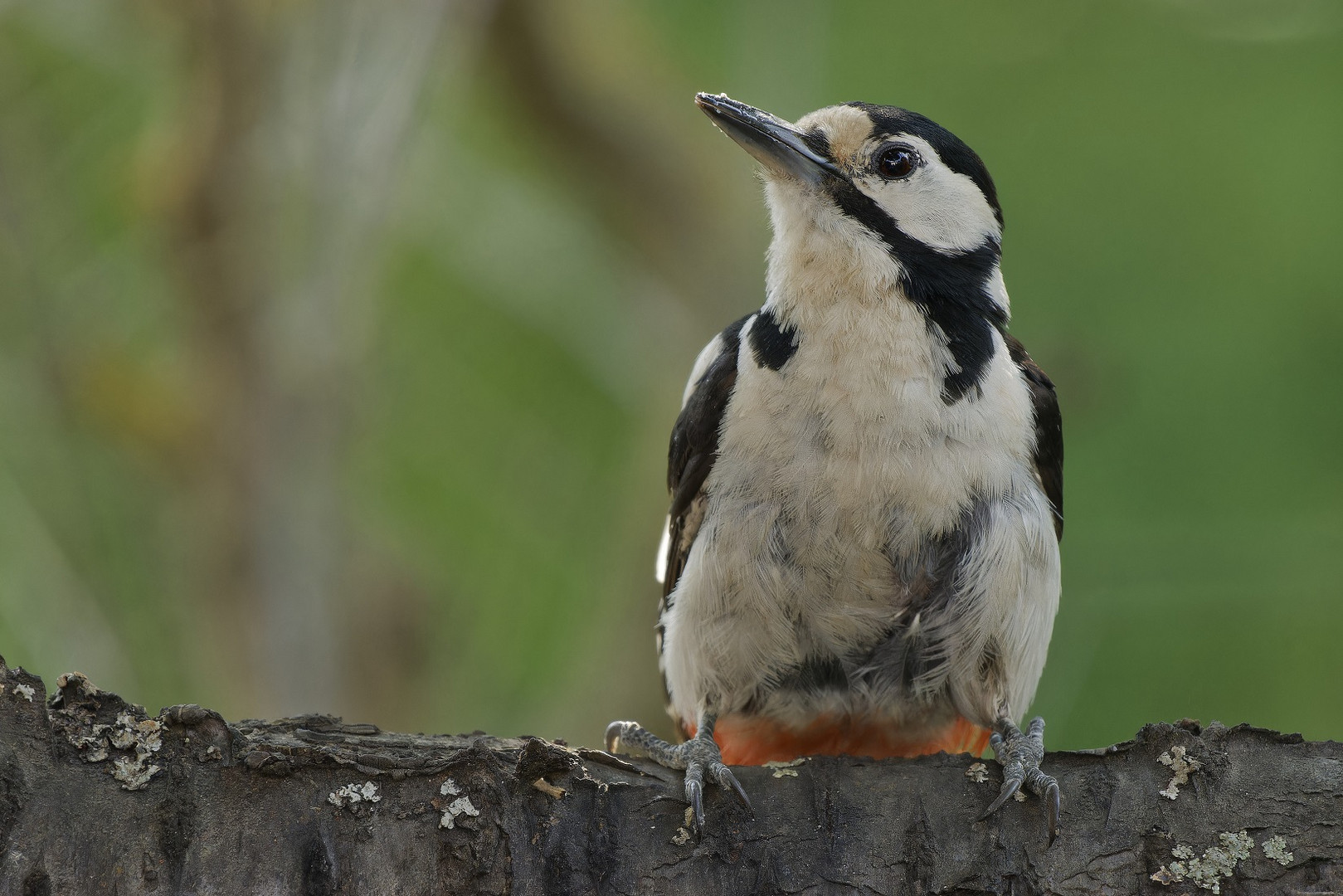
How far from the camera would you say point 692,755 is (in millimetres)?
2615

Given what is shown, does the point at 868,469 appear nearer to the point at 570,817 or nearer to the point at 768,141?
the point at 768,141

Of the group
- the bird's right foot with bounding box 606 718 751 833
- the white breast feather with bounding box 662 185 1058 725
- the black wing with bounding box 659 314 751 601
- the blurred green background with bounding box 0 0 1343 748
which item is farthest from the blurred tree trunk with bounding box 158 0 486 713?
the bird's right foot with bounding box 606 718 751 833

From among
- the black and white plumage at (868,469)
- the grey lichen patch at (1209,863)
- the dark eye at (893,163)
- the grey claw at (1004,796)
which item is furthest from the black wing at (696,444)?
the grey lichen patch at (1209,863)

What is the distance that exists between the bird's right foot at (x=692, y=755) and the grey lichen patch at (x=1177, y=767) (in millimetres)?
738

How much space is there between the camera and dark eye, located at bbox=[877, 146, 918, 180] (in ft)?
10.4

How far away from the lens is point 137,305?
19.9 ft

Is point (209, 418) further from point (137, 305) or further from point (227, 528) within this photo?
point (137, 305)

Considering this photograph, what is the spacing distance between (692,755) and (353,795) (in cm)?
76

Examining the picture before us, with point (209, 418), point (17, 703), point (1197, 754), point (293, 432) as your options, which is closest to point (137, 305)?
point (209, 418)

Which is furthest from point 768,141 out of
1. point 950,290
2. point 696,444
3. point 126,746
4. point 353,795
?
point 126,746

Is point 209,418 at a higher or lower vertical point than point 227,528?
higher

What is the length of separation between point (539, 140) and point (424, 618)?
2.40m

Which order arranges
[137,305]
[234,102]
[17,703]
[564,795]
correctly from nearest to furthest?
[17,703] < [564,795] < [234,102] < [137,305]

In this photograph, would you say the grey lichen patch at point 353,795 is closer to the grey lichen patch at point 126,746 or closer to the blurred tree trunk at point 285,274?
the grey lichen patch at point 126,746
